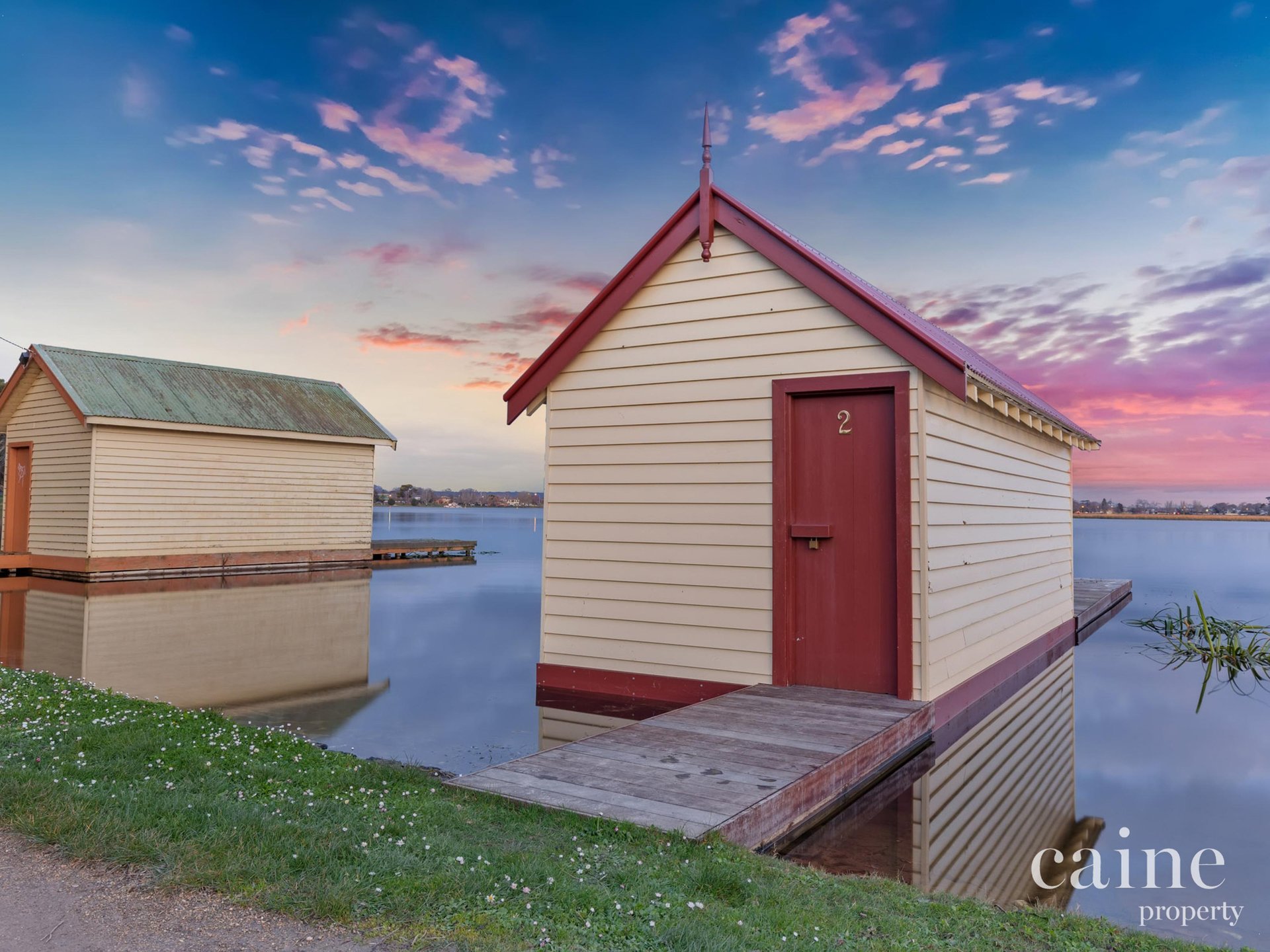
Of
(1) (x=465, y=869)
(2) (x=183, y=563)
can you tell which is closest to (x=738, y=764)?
(1) (x=465, y=869)

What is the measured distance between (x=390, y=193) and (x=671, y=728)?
594 inches

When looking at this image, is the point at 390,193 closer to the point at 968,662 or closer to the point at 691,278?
the point at 691,278

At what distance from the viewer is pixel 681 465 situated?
7.86 meters

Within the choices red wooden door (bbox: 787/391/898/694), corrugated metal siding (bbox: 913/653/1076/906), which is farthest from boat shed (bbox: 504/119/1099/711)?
corrugated metal siding (bbox: 913/653/1076/906)

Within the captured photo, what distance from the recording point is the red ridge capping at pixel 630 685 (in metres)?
7.53

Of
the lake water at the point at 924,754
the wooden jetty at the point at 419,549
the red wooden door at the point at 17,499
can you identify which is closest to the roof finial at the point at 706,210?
the lake water at the point at 924,754

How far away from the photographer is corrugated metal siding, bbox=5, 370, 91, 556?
1892 cm

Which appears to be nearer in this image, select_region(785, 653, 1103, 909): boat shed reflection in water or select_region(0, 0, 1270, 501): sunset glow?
select_region(785, 653, 1103, 909): boat shed reflection in water

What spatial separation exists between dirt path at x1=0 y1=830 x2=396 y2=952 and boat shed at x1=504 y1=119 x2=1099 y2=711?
507 centimetres

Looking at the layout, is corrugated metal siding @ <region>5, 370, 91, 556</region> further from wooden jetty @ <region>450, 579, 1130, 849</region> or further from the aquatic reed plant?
the aquatic reed plant

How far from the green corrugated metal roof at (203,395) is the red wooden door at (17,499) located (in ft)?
11.7

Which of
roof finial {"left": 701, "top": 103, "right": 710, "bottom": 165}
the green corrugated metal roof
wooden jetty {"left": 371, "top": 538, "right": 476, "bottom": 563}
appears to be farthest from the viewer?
wooden jetty {"left": 371, "top": 538, "right": 476, "bottom": 563}

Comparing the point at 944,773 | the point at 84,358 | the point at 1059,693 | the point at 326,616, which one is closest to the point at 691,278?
the point at 944,773

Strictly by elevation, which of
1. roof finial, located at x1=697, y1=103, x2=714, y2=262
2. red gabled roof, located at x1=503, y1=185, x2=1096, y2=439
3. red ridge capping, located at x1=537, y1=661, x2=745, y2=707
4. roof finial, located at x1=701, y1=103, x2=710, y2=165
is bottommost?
red ridge capping, located at x1=537, y1=661, x2=745, y2=707
